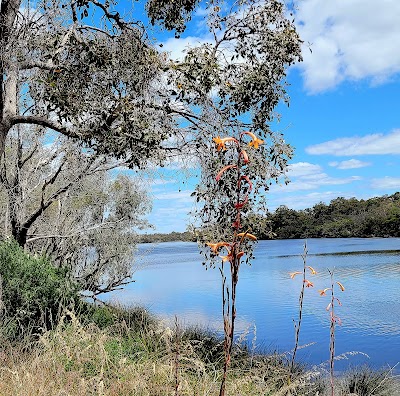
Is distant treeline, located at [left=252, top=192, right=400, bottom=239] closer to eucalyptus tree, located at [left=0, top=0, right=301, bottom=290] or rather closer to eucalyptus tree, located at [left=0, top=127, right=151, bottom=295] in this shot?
eucalyptus tree, located at [left=0, top=127, right=151, bottom=295]

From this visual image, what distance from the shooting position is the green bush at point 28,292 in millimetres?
7451

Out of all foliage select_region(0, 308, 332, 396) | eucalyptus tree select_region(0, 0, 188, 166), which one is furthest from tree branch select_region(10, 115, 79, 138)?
foliage select_region(0, 308, 332, 396)

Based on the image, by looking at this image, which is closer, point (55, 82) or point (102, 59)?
point (55, 82)

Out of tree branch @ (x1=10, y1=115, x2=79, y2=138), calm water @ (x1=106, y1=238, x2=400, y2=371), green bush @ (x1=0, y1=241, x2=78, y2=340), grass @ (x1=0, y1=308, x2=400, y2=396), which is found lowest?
calm water @ (x1=106, y1=238, x2=400, y2=371)

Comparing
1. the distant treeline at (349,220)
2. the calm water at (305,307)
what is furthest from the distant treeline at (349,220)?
the calm water at (305,307)

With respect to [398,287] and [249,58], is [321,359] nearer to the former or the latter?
[249,58]

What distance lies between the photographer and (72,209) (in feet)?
44.3

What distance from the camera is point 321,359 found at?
1150 cm

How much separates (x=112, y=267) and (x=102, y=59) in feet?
25.3

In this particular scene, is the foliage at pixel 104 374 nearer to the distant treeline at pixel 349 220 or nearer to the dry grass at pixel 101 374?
the dry grass at pixel 101 374

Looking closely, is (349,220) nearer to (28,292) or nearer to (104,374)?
(28,292)

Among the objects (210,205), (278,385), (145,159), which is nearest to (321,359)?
(278,385)

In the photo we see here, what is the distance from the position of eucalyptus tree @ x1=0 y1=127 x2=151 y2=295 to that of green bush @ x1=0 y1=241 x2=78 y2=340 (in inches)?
107

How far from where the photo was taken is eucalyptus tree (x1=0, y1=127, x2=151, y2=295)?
10.9m
